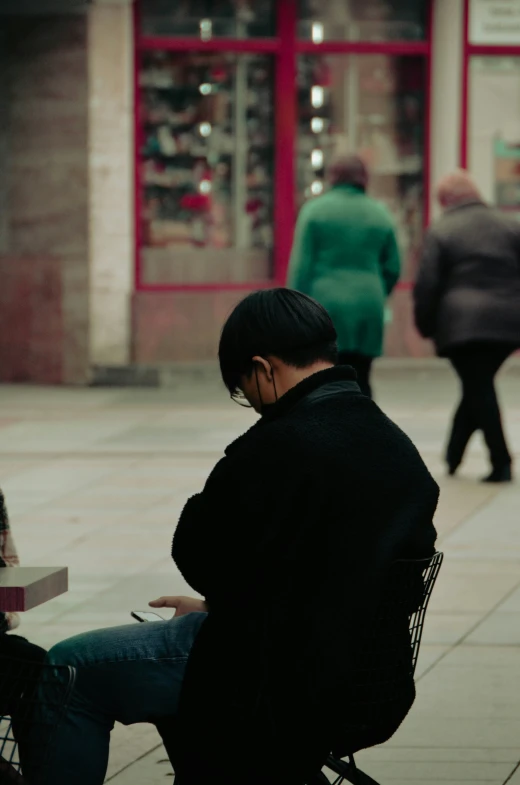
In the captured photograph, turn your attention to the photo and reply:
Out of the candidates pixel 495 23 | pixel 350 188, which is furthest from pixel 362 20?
pixel 350 188

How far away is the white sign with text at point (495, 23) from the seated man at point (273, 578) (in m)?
12.4

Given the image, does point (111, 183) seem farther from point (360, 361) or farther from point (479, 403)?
point (479, 403)

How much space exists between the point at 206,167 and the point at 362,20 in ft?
6.16

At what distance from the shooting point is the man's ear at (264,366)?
3.39 m

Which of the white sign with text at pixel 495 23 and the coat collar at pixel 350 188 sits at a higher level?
the white sign with text at pixel 495 23

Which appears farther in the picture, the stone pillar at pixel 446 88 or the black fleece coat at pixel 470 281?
the stone pillar at pixel 446 88

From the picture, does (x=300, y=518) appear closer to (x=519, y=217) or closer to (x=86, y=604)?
(x=86, y=604)

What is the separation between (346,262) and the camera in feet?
31.9

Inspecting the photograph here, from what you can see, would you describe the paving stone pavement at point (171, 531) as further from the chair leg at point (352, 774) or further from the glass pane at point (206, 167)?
the glass pane at point (206, 167)

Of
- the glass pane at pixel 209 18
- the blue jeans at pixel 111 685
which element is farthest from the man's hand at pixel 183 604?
the glass pane at pixel 209 18

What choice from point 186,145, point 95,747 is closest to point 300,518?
point 95,747

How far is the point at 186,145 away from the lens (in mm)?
15305

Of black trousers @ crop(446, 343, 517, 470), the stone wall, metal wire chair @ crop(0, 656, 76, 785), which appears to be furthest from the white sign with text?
metal wire chair @ crop(0, 656, 76, 785)

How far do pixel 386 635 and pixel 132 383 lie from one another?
36.9 feet
